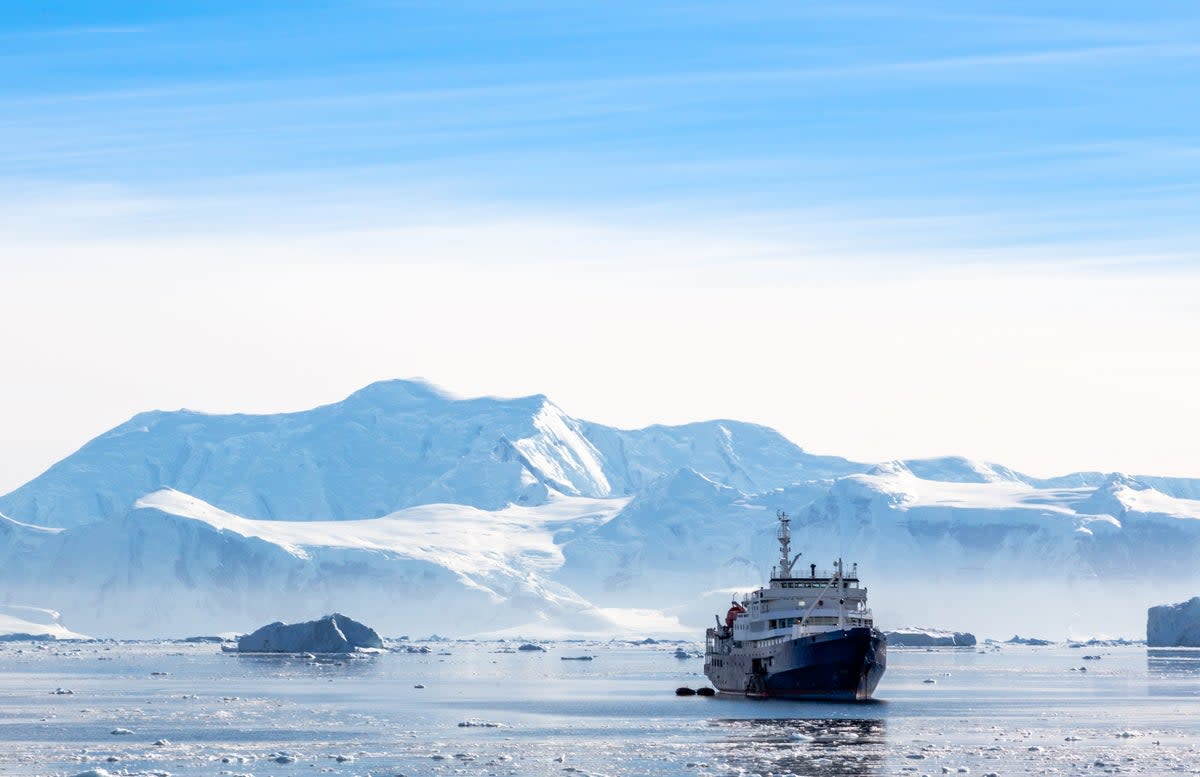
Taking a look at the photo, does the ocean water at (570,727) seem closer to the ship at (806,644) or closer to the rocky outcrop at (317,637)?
the ship at (806,644)

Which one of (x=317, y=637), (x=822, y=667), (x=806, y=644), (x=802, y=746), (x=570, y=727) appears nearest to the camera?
(x=802, y=746)

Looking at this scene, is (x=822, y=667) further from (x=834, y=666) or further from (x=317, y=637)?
(x=317, y=637)

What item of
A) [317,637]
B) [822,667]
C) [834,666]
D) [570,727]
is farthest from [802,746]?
[317,637]

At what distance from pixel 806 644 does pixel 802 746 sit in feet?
82.9

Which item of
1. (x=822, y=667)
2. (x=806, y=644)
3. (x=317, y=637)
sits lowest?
(x=822, y=667)

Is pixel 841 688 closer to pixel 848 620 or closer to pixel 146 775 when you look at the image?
pixel 848 620

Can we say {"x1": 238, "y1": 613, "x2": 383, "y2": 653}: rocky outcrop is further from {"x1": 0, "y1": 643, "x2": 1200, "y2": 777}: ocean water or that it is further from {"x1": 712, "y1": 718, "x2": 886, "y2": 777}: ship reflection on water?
{"x1": 712, "y1": 718, "x2": 886, "y2": 777}: ship reflection on water

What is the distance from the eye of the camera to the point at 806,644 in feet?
286

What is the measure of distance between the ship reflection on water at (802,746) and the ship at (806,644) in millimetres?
10961

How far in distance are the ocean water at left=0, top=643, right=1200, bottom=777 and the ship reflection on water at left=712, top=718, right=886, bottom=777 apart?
3.8 inches

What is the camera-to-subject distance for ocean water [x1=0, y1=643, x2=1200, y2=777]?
2202 inches

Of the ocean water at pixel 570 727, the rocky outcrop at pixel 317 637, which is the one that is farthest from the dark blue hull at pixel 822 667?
the rocky outcrop at pixel 317 637

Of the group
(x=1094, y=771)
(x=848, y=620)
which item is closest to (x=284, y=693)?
(x=848, y=620)

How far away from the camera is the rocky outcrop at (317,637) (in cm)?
18612
